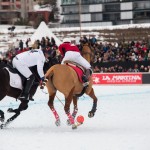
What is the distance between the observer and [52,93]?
416 inches

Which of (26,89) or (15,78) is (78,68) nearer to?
(26,89)

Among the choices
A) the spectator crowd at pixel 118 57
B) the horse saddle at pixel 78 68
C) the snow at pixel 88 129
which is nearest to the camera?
the snow at pixel 88 129

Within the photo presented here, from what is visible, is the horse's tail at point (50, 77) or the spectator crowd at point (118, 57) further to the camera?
the spectator crowd at point (118, 57)

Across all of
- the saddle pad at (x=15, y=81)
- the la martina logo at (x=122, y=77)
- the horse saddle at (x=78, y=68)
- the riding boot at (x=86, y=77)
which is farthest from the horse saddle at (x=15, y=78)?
the la martina logo at (x=122, y=77)

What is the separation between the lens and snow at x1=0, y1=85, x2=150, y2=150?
788 centimetres

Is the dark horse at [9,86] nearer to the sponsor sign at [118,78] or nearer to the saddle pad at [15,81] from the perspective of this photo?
the saddle pad at [15,81]

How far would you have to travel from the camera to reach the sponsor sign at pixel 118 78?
72.3 feet

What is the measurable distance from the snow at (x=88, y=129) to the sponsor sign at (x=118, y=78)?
5.63m

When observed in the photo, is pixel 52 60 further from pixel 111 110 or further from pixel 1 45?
pixel 1 45

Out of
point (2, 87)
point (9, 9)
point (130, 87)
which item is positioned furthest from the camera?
point (9, 9)

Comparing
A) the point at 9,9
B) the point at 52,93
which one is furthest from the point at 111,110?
the point at 9,9

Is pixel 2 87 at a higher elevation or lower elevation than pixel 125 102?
higher

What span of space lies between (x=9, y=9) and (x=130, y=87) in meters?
74.1

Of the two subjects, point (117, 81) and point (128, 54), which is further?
point (128, 54)
